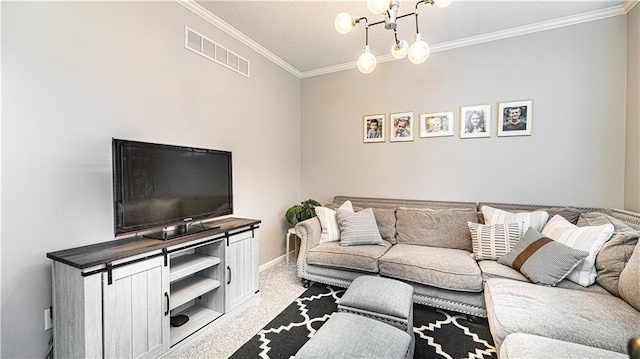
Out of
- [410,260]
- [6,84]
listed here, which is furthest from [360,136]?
[6,84]

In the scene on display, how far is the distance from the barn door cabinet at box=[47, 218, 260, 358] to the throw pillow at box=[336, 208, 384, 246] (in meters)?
1.27

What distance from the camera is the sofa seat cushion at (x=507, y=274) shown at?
179 centimetres

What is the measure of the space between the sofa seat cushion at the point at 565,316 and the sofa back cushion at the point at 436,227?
0.94 metres

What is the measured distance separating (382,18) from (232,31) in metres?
1.62

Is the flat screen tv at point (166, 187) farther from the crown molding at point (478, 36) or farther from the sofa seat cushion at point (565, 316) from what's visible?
the sofa seat cushion at point (565, 316)

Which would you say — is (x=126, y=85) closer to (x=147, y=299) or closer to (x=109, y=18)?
(x=109, y=18)

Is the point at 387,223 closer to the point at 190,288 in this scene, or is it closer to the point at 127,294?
the point at 190,288

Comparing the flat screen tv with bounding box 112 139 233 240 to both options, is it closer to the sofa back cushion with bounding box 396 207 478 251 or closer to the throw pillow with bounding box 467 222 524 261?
the sofa back cushion with bounding box 396 207 478 251

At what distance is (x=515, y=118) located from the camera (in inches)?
112

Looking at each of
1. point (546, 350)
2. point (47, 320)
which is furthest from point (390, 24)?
point (47, 320)

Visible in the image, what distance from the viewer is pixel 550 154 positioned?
8.98ft

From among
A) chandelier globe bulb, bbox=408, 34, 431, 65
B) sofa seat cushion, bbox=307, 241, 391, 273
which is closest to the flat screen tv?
sofa seat cushion, bbox=307, 241, 391, 273

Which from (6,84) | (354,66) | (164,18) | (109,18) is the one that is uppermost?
(354,66)

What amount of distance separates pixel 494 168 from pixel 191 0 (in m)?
3.61
